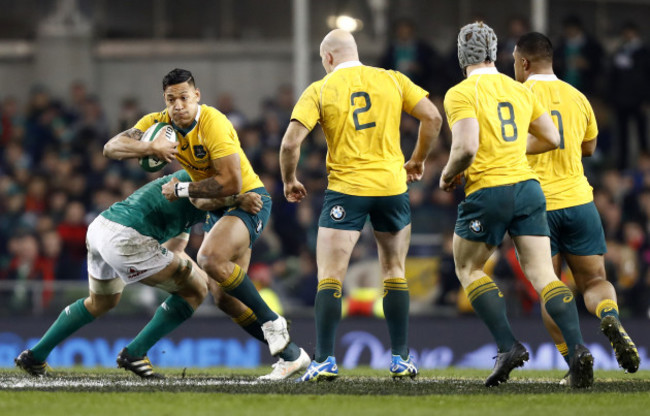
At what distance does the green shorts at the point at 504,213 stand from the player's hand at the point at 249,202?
160 centimetres

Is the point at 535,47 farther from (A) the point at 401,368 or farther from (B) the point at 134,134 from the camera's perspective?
(B) the point at 134,134

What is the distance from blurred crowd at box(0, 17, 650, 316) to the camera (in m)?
13.5

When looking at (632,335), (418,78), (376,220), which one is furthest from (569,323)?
(418,78)

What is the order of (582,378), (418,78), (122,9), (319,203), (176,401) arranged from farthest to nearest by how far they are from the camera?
(122,9)
(418,78)
(319,203)
(582,378)
(176,401)

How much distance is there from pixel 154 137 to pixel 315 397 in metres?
2.50

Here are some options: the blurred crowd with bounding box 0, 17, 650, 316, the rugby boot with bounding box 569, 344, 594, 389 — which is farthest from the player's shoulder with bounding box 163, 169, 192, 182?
the blurred crowd with bounding box 0, 17, 650, 316

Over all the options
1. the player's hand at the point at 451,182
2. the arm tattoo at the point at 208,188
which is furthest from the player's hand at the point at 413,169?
the arm tattoo at the point at 208,188

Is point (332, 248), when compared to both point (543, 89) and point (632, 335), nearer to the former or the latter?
point (543, 89)

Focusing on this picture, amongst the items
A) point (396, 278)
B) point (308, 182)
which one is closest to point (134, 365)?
point (396, 278)

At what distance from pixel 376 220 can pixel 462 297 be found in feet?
18.5

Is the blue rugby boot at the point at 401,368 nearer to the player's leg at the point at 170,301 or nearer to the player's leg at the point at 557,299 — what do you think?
the player's leg at the point at 557,299

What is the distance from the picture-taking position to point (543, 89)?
7.96 m

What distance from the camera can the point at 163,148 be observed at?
25.8 ft

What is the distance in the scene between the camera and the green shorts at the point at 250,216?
8.15m
